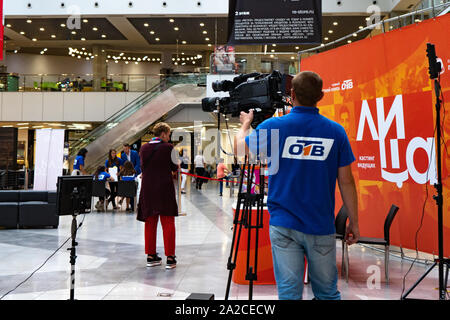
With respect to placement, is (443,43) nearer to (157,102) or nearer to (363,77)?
(363,77)

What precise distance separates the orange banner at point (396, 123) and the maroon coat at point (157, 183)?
283 cm

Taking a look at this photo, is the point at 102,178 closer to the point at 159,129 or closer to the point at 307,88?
the point at 159,129

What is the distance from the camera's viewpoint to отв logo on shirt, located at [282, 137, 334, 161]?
2135mm

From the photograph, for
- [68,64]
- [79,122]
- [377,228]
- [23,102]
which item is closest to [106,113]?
[79,122]

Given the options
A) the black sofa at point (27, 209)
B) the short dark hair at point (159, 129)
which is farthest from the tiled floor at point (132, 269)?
the short dark hair at point (159, 129)

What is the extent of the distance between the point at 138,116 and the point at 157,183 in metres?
14.1

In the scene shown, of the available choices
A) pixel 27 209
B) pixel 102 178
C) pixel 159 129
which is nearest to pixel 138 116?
pixel 102 178

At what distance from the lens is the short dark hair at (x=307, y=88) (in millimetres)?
2211

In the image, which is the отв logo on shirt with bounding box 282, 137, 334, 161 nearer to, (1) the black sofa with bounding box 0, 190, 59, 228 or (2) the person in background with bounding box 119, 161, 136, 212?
(1) the black sofa with bounding box 0, 190, 59, 228

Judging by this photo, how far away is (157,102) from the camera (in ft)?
61.9

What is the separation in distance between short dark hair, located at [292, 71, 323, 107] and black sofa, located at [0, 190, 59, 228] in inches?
249

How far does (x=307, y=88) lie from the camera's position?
87.0 inches

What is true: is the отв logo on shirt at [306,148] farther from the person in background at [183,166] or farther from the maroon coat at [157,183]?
the person in background at [183,166]
